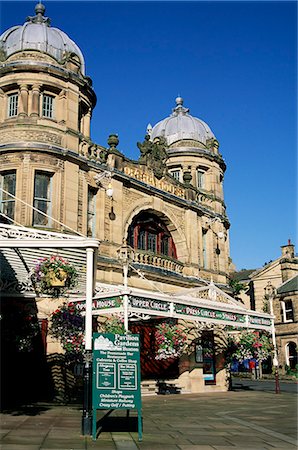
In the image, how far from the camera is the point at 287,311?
160ft

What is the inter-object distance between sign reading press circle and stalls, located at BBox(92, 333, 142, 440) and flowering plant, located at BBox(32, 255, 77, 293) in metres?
3.01

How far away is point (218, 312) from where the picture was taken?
20922mm

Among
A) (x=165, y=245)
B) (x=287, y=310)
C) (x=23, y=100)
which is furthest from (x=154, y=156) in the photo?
(x=287, y=310)

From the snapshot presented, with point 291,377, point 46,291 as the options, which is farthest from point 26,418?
point 291,377

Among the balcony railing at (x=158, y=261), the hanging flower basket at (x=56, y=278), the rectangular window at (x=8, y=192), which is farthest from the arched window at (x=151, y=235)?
the hanging flower basket at (x=56, y=278)

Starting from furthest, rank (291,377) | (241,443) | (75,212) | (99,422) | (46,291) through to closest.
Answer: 1. (291,377)
2. (75,212)
3. (46,291)
4. (99,422)
5. (241,443)

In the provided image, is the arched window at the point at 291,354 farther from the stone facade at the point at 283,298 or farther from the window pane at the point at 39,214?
the window pane at the point at 39,214

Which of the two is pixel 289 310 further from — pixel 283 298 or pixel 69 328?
pixel 69 328

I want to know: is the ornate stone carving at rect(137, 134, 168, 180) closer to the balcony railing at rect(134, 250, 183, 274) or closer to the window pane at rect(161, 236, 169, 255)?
the window pane at rect(161, 236, 169, 255)

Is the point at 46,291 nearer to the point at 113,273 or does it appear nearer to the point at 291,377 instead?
the point at 113,273

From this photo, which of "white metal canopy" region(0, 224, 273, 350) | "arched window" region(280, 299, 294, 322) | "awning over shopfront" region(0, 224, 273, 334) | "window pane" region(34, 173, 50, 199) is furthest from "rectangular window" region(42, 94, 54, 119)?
"arched window" region(280, 299, 294, 322)

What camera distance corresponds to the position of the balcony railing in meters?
23.9

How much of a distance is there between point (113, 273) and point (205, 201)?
10.6 m

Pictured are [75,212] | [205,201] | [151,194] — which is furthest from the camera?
[205,201]
